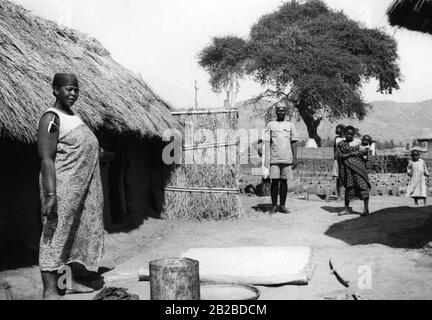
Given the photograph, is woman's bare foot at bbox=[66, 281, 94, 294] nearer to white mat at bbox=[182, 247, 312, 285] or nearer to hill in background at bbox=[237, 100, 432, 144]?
white mat at bbox=[182, 247, 312, 285]

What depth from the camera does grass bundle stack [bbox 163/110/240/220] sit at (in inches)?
319

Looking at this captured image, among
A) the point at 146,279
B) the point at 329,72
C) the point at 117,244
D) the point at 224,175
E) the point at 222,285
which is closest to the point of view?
the point at 222,285

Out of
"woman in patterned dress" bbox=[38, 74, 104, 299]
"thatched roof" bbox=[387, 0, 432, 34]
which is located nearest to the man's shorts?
"thatched roof" bbox=[387, 0, 432, 34]

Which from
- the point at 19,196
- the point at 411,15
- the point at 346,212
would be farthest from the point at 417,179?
the point at 19,196

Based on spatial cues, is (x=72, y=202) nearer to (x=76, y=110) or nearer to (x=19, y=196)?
(x=19, y=196)

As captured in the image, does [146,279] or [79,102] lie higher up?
[79,102]

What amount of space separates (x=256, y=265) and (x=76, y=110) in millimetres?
2771

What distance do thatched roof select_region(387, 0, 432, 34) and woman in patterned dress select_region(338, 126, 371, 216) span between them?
2404 mm

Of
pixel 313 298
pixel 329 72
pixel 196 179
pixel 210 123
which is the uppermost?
pixel 329 72

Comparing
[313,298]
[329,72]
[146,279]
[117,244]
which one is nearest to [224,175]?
[117,244]

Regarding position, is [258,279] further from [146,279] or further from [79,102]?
[79,102]

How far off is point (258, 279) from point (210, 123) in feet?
14.5

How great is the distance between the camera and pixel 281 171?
8.17 metres
